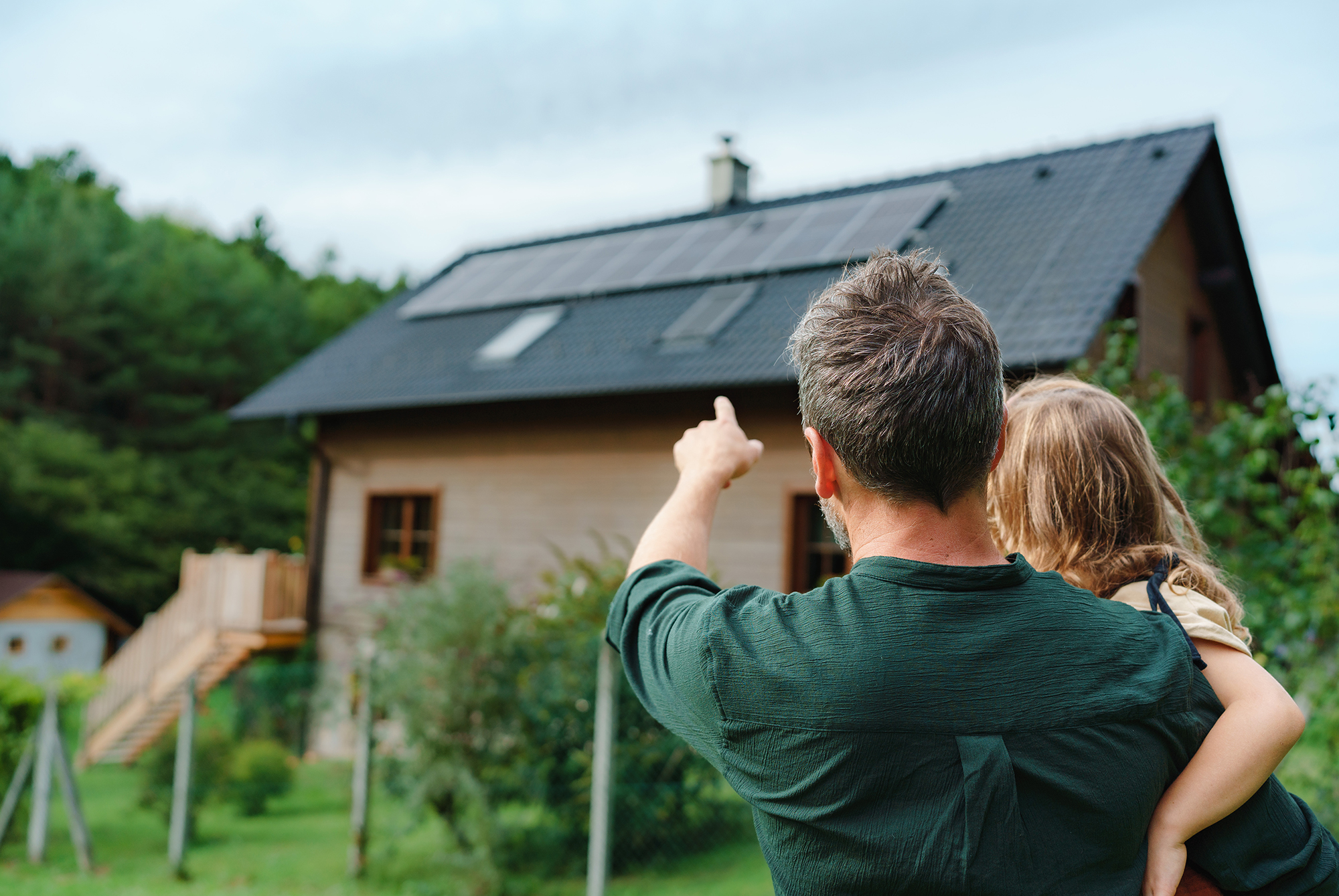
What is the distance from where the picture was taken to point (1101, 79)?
1303 cm

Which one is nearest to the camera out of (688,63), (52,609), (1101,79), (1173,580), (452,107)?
(1173,580)

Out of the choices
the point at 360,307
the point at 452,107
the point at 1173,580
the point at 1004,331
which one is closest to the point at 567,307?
the point at 1004,331

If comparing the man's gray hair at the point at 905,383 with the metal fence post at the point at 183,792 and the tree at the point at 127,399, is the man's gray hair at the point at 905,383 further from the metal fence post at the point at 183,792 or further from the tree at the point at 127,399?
the tree at the point at 127,399

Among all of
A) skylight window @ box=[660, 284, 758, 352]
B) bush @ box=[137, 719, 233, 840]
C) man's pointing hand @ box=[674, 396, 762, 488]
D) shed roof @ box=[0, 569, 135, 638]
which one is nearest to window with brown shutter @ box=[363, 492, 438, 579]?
bush @ box=[137, 719, 233, 840]

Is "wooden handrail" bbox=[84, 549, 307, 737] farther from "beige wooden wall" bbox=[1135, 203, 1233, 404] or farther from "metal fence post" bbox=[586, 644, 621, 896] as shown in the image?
"beige wooden wall" bbox=[1135, 203, 1233, 404]

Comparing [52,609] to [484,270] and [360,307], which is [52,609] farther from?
[360,307]

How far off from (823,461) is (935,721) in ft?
1.12

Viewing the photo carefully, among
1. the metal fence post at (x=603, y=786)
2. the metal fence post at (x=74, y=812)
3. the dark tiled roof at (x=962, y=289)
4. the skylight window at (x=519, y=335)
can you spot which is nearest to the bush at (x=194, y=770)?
the metal fence post at (x=74, y=812)

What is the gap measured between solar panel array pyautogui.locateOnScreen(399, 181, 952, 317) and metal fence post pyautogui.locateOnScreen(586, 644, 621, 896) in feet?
20.0

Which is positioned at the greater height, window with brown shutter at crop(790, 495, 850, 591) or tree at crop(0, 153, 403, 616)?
tree at crop(0, 153, 403, 616)

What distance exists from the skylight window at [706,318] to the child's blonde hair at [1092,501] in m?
9.93

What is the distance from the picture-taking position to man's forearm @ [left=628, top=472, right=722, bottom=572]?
1.37 meters

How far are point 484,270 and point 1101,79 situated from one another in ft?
31.7

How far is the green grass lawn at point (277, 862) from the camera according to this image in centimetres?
674
